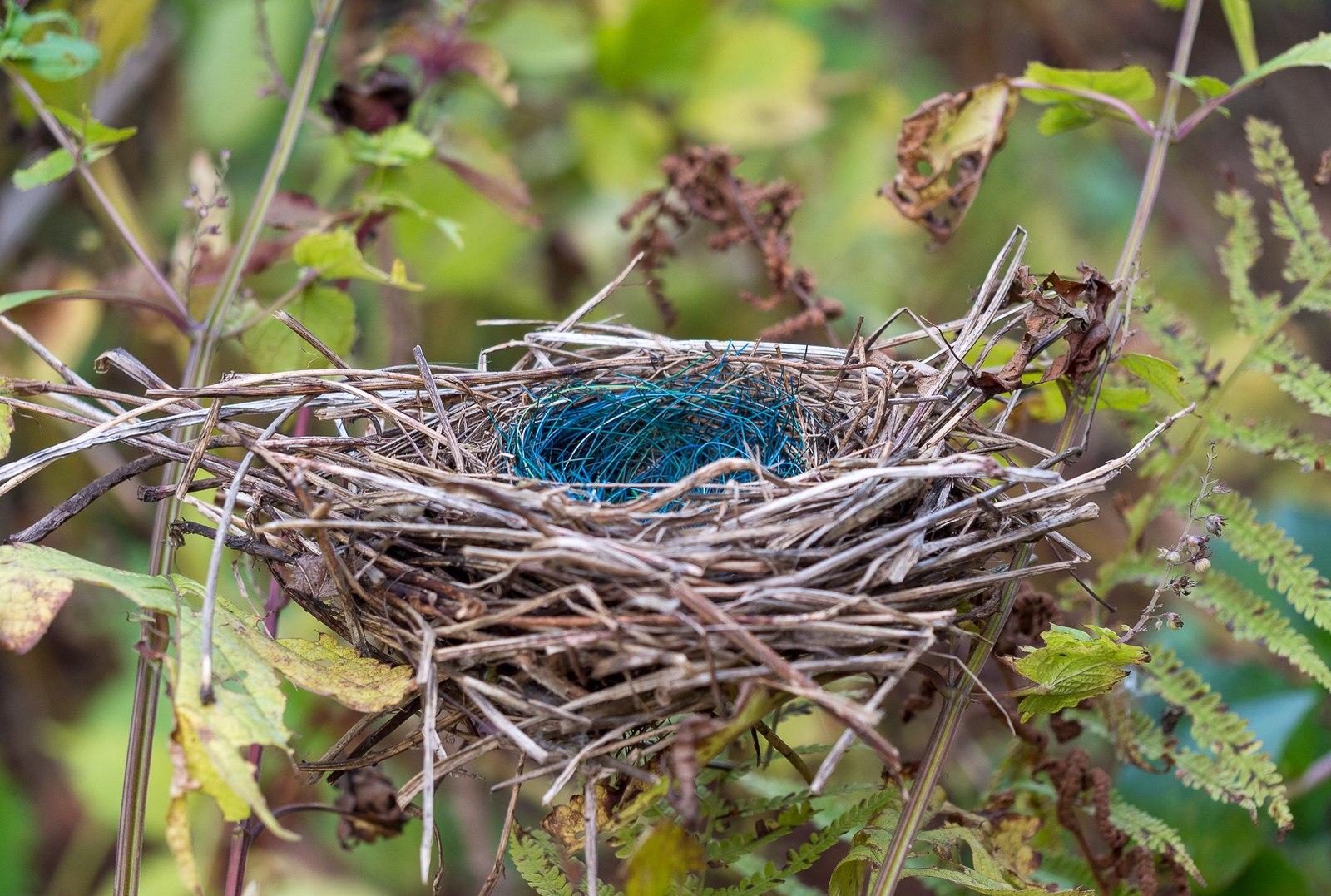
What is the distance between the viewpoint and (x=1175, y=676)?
1.01 meters

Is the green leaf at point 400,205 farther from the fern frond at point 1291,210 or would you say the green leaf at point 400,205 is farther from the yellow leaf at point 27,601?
the fern frond at point 1291,210

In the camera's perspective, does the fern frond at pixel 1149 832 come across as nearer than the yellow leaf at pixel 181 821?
No

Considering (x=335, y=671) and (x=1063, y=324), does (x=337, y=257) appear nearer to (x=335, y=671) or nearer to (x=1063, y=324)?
(x=335, y=671)

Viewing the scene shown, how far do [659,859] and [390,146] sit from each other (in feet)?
2.75

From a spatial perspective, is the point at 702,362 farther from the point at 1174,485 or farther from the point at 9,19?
the point at 9,19

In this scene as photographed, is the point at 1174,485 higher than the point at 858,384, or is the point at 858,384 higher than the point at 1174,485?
the point at 858,384

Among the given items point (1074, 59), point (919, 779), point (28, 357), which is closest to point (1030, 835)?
point (919, 779)

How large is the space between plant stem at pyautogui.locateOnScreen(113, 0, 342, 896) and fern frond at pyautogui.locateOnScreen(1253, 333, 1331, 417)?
1020 mm

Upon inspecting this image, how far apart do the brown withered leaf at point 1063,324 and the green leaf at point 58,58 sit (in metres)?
0.94

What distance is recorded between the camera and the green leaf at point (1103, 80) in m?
0.96

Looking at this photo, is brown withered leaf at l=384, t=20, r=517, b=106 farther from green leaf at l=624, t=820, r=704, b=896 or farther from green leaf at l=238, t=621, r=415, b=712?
green leaf at l=624, t=820, r=704, b=896

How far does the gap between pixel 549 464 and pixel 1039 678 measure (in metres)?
0.49

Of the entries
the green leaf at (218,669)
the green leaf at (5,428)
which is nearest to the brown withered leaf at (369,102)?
the green leaf at (5,428)

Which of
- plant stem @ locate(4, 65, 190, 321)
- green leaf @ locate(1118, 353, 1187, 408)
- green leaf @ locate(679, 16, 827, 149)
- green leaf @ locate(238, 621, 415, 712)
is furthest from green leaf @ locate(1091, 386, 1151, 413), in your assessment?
green leaf @ locate(679, 16, 827, 149)
